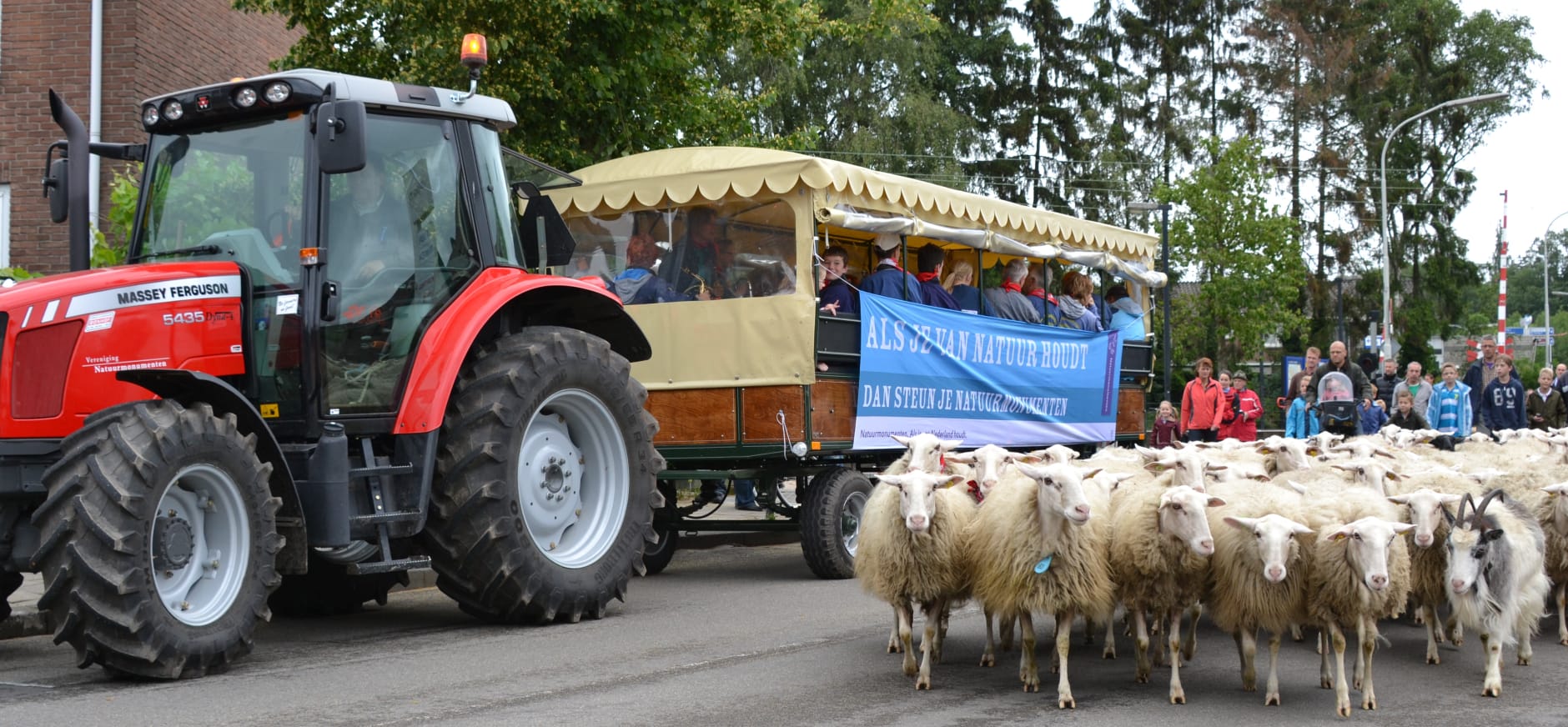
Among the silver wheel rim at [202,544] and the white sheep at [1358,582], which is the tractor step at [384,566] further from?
the white sheep at [1358,582]

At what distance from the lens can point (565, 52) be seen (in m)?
14.4

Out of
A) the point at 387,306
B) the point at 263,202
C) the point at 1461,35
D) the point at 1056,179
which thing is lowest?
the point at 387,306

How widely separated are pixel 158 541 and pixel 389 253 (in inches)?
86.0

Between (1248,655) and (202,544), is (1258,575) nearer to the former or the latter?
(1248,655)

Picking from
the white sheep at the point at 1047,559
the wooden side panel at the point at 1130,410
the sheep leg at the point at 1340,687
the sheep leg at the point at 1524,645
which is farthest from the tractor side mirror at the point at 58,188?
the wooden side panel at the point at 1130,410

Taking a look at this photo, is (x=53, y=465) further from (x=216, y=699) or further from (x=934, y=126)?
(x=934, y=126)

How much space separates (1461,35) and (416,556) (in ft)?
166

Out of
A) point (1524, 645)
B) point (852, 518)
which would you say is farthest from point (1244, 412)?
point (1524, 645)

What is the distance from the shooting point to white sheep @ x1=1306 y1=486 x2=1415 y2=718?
6.92 m

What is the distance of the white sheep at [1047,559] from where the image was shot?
7148 mm

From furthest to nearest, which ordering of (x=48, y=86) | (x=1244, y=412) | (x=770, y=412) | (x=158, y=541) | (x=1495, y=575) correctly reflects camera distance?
(x=1244, y=412)
(x=48, y=86)
(x=770, y=412)
(x=1495, y=575)
(x=158, y=541)

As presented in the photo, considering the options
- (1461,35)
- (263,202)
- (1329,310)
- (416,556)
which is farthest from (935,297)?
(1461,35)

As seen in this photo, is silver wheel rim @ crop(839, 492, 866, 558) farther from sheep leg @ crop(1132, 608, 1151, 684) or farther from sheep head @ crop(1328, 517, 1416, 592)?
sheep head @ crop(1328, 517, 1416, 592)

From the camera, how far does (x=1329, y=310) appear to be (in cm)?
4812
